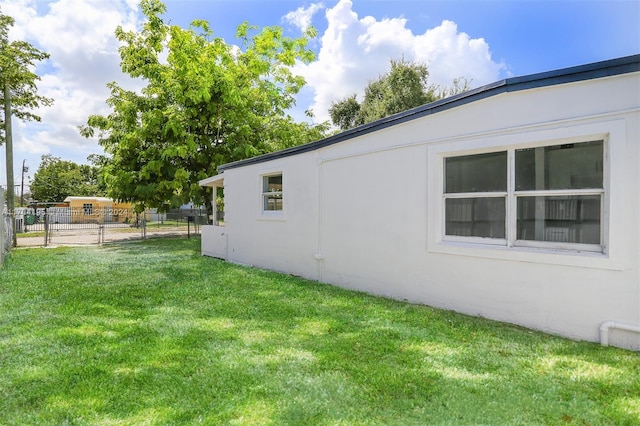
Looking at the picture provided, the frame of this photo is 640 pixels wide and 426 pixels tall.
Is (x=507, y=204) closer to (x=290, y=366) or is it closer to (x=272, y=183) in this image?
(x=290, y=366)

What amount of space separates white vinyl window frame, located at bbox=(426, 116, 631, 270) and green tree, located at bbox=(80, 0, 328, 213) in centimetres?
1150

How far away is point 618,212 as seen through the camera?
385cm

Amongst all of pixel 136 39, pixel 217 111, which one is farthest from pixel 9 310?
pixel 136 39

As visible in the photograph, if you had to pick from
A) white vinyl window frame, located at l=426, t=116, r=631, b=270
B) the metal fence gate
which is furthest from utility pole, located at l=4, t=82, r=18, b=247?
white vinyl window frame, located at l=426, t=116, r=631, b=270

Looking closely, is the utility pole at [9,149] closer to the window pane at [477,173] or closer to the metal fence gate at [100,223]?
the metal fence gate at [100,223]

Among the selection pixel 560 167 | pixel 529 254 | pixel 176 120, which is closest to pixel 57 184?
pixel 176 120

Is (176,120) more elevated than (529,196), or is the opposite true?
(176,120)

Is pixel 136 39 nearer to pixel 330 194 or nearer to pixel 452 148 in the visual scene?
Result: pixel 330 194

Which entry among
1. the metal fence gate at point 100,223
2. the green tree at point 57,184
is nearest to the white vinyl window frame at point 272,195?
the metal fence gate at point 100,223

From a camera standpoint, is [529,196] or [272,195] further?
[272,195]

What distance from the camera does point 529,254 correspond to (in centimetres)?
448

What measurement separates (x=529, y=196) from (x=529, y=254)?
0.73 meters

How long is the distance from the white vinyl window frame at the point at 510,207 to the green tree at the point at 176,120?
1150 centimetres

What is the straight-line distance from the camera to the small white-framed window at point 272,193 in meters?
9.20
